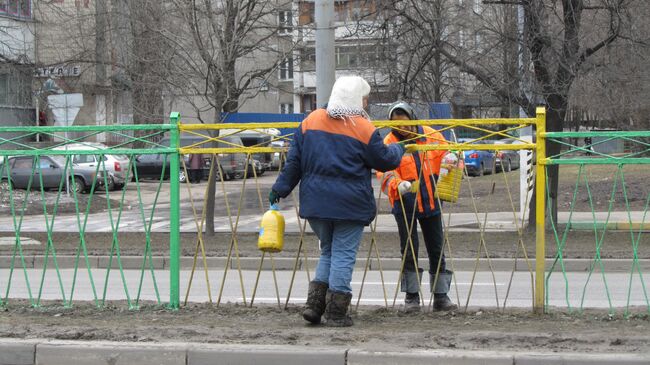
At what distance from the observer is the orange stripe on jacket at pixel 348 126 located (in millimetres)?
6609

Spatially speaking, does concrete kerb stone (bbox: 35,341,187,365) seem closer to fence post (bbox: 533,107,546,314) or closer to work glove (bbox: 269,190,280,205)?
work glove (bbox: 269,190,280,205)

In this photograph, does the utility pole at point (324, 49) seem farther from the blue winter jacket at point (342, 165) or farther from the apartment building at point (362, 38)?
the blue winter jacket at point (342, 165)

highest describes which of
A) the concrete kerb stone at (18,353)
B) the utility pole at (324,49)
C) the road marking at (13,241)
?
the utility pole at (324,49)

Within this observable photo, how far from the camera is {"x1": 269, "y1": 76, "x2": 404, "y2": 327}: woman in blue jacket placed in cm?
657

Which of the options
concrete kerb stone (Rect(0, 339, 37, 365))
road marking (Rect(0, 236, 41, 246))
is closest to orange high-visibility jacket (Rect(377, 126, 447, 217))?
concrete kerb stone (Rect(0, 339, 37, 365))

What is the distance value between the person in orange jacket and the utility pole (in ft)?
20.9

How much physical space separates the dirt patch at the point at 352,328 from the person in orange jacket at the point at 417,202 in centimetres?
28

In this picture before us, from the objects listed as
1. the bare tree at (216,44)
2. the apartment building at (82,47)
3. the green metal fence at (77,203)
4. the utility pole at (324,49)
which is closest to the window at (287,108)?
the apartment building at (82,47)

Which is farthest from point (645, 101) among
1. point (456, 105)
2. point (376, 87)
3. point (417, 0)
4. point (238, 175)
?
point (238, 175)

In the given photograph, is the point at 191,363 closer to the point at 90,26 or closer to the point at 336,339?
the point at 336,339

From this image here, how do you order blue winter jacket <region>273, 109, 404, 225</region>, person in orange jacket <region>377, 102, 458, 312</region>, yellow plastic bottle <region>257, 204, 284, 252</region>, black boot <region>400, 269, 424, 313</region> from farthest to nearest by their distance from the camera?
black boot <region>400, 269, 424, 313</region> → person in orange jacket <region>377, 102, 458, 312</region> → yellow plastic bottle <region>257, 204, 284, 252</region> → blue winter jacket <region>273, 109, 404, 225</region>

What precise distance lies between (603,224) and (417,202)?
10964 mm

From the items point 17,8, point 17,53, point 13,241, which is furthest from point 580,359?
point 17,8

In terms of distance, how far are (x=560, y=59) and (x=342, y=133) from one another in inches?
350
